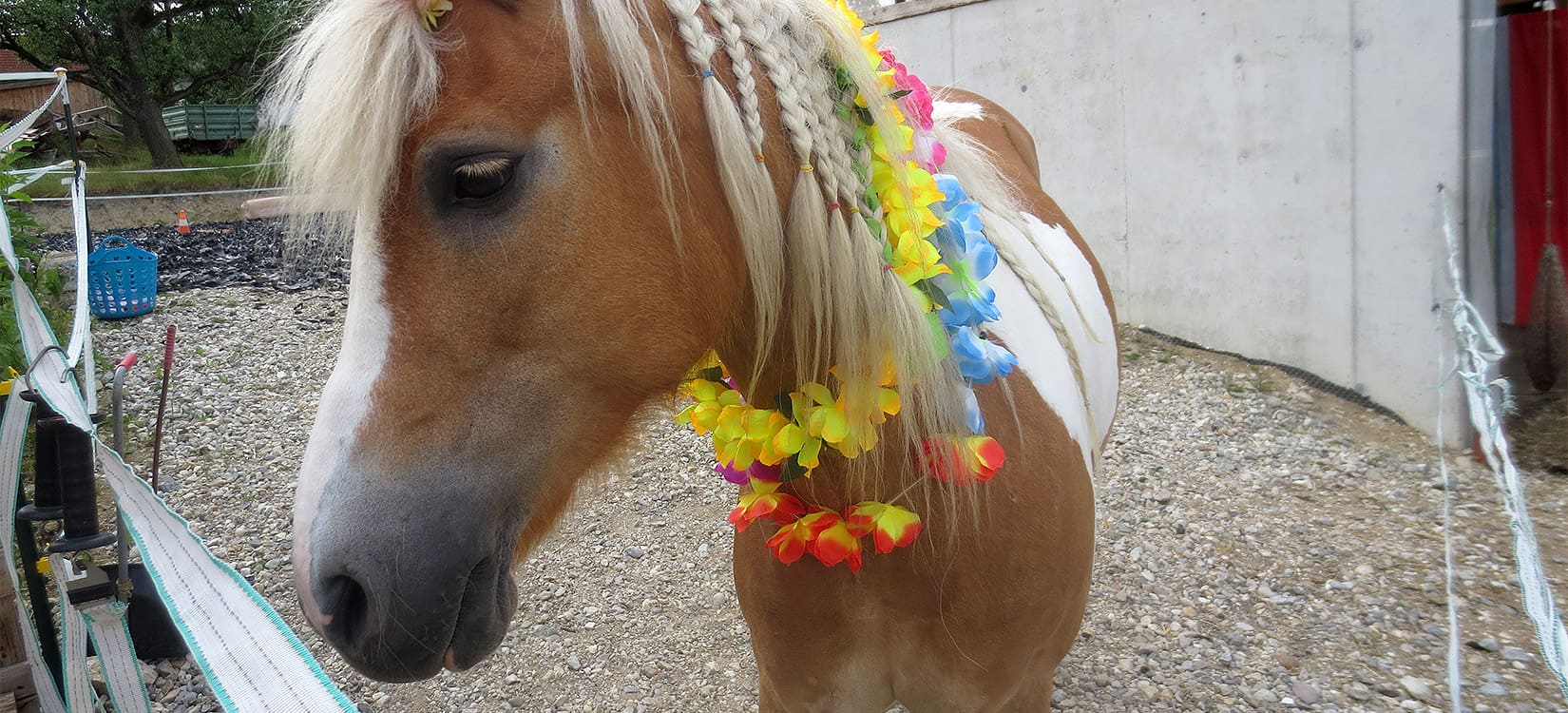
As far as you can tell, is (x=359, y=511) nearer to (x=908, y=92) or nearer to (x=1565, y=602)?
(x=908, y=92)

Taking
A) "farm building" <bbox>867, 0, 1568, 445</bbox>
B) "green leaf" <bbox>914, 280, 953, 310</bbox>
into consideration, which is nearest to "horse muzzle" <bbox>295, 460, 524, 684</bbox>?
"green leaf" <bbox>914, 280, 953, 310</bbox>

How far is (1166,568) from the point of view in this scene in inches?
144

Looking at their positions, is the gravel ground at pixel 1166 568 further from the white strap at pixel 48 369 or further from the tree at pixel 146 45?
the tree at pixel 146 45

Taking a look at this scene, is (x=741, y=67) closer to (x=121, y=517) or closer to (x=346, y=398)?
(x=346, y=398)

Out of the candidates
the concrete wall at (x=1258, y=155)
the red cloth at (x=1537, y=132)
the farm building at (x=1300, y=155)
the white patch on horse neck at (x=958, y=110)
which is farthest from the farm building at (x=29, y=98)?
the red cloth at (x=1537, y=132)

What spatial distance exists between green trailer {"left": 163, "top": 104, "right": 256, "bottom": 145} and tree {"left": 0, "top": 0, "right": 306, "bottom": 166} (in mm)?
2201

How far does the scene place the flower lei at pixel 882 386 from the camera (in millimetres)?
1288

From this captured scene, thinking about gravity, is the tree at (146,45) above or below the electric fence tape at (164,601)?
above

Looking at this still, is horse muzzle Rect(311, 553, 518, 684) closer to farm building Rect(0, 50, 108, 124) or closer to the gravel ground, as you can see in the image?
the gravel ground

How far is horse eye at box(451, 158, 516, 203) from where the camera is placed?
100 cm

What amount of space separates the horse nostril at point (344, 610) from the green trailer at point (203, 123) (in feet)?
79.7

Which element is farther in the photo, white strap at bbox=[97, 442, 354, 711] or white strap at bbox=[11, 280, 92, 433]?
white strap at bbox=[11, 280, 92, 433]

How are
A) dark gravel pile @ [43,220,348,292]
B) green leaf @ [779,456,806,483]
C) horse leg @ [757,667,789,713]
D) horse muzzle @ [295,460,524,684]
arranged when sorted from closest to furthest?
horse muzzle @ [295,460,524,684] → green leaf @ [779,456,806,483] → horse leg @ [757,667,789,713] → dark gravel pile @ [43,220,348,292]

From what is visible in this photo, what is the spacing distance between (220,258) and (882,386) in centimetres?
982
